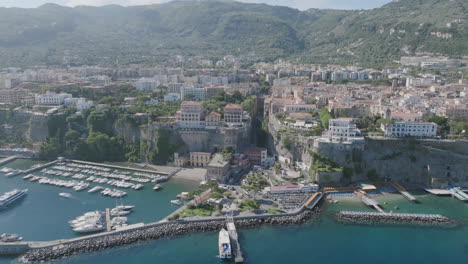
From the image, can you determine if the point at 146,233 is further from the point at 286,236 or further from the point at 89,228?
the point at 286,236

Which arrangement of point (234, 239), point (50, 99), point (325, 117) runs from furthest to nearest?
1. point (50, 99)
2. point (325, 117)
3. point (234, 239)

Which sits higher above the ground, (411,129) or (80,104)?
(80,104)

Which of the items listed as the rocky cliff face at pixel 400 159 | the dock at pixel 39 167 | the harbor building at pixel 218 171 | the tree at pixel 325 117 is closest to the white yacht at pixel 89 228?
the harbor building at pixel 218 171

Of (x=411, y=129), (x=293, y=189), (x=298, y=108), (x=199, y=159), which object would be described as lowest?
(x=293, y=189)

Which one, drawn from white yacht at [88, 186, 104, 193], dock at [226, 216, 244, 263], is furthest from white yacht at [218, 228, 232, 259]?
white yacht at [88, 186, 104, 193]

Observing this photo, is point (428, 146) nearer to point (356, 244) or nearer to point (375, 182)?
point (375, 182)

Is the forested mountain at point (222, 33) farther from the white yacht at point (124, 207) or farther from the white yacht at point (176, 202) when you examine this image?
the white yacht at point (124, 207)

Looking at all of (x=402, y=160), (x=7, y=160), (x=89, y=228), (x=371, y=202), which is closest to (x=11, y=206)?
(x=89, y=228)
